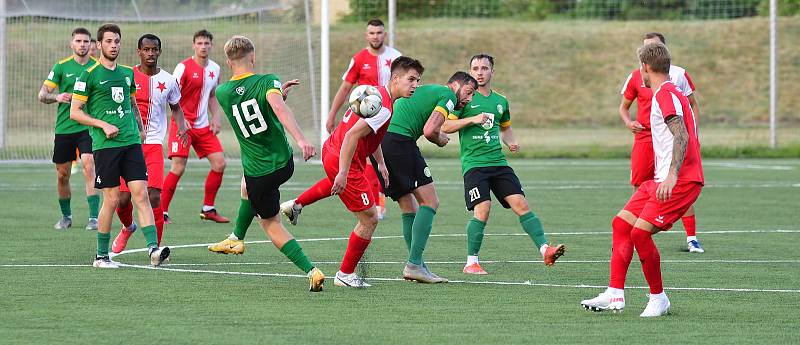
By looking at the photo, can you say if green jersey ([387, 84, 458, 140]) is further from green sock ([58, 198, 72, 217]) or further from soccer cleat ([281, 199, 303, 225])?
green sock ([58, 198, 72, 217])

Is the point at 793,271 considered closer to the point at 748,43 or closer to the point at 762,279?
the point at 762,279

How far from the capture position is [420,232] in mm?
10375

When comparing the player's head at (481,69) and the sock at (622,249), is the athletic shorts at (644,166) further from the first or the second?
the sock at (622,249)

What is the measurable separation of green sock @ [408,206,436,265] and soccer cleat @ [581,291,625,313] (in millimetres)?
2023

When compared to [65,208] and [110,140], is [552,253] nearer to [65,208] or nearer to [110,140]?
[110,140]

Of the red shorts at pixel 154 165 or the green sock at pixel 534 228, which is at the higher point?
the red shorts at pixel 154 165

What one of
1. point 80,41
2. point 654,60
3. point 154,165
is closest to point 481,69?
point 654,60

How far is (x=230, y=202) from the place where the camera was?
18297 mm

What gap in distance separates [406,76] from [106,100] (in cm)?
283

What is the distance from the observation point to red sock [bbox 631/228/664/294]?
8.35 metres

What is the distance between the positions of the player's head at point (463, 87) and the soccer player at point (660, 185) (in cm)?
222

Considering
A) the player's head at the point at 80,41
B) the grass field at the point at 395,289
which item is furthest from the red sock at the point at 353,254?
the player's head at the point at 80,41

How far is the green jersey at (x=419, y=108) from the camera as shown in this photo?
33.9ft

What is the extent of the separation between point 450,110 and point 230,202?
8459mm
